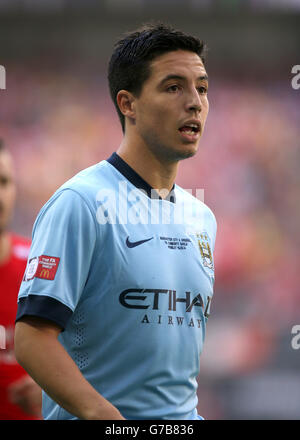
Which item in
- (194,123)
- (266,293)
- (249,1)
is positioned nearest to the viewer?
(194,123)

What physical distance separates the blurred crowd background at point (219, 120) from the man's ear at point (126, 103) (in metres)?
7.84

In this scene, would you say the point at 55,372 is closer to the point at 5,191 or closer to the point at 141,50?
the point at 141,50

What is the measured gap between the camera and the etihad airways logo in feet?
7.29

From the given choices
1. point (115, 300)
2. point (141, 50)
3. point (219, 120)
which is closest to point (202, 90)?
point (141, 50)

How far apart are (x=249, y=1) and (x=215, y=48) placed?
41.2 inches

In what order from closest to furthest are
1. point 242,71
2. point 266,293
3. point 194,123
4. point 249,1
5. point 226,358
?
point 194,123, point 226,358, point 266,293, point 249,1, point 242,71

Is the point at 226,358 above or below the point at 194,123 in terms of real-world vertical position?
below

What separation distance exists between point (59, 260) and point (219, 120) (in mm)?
9967

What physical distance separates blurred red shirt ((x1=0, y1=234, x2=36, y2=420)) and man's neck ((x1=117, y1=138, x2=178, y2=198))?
215 cm

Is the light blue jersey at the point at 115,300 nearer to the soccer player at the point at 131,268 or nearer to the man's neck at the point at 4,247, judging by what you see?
the soccer player at the point at 131,268

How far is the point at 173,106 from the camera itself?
245 centimetres
